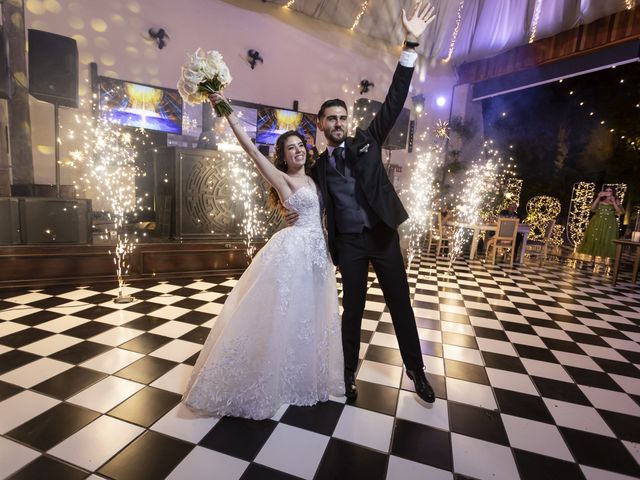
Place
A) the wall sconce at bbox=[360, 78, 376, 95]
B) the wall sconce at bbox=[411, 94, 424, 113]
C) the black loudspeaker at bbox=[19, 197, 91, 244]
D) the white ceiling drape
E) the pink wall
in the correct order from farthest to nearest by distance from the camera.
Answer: the wall sconce at bbox=[411, 94, 424, 113] < the wall sconce at bbox=[360, 78, 376, 95] < the white ceiling drape < the pink wall < the black loudspeaker at bbox=[19, 197, 91, 244]

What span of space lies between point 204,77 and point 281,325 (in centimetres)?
125

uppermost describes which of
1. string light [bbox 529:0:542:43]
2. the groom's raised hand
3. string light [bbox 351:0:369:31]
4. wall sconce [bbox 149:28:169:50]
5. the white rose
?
string light [bbox 351:0:369:31]

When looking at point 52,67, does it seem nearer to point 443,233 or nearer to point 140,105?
point 140,105

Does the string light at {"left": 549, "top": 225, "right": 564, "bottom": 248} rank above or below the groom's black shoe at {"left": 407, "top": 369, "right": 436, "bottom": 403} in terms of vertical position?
above

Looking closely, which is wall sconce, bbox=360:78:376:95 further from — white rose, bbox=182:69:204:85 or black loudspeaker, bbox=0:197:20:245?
white rose, bbox=182:69:204:85

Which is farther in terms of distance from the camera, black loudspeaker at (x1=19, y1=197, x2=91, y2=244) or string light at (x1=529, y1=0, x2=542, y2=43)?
string light at (x1=529, y1=0, x2=542, y2=43)

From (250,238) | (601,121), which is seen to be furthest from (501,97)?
(250,238)

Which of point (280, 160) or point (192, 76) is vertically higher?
point (192, 76)

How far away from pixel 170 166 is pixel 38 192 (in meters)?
1.45

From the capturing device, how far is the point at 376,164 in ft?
5.93

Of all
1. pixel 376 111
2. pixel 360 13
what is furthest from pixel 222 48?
pixel 376 111

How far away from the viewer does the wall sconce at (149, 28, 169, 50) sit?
195 inches

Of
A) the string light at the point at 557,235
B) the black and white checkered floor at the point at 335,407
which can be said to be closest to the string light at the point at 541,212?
the string light at the point at 557,235

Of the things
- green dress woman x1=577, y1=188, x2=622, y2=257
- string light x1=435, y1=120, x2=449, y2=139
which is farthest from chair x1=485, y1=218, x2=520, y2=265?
string light x1=435, y1=120, x2=449, y2=139
